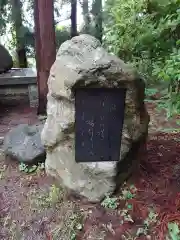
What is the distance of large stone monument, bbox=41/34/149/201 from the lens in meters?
2.57

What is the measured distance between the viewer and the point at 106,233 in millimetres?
2604

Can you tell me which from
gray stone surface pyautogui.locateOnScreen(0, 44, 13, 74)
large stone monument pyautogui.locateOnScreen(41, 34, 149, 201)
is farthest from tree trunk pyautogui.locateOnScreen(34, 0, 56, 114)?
large stone monument pyautogui.locateOnScreen(41, 34, 149, 201)

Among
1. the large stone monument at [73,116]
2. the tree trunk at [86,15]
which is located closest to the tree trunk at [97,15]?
the tree trunk at [86,15]

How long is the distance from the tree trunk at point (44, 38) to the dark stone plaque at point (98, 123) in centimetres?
238

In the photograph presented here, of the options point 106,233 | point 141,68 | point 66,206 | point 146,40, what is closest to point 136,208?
point 106,233

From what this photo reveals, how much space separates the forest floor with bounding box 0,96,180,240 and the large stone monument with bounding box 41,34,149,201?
5.9 inches

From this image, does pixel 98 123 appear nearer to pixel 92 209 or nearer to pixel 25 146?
pixel 92 209

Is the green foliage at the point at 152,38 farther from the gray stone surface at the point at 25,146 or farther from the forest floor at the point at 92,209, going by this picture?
the gray stone surface at the point at 25,146

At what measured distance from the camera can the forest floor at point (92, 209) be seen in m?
2.61

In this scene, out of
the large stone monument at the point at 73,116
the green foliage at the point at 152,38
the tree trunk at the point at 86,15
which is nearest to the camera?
the green foliage at the point at 152,38

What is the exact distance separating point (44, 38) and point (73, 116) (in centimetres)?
242

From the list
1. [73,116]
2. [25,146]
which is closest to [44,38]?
[25,146]

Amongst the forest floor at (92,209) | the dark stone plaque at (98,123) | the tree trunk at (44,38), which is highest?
the tree trunk at (44,38)

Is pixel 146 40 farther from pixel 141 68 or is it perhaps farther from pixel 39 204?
pixel 39 204
